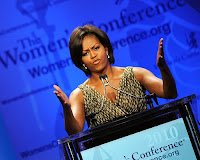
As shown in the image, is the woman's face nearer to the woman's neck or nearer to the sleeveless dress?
the woman's neck

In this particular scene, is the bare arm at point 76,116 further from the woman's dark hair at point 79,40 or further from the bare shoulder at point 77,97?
the woman's dark hair at point 79,40

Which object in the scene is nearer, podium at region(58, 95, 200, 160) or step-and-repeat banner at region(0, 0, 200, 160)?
podium at region(58, 95, 200, 160)

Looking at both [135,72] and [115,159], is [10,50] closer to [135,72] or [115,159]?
[135,72]

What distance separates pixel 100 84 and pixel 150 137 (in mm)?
997

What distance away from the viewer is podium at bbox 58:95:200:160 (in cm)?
156

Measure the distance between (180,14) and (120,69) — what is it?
151cm

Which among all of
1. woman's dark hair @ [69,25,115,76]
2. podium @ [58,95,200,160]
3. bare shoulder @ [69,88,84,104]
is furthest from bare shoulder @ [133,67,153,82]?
podium @ [58,95,200,160]

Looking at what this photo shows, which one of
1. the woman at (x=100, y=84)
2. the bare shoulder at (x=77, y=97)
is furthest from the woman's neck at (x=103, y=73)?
the bare shoulder at (x=77, y=97)

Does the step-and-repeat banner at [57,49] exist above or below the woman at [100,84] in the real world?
above

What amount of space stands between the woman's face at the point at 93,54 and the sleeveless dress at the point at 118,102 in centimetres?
17

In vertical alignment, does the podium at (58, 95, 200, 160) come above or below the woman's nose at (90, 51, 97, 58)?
below

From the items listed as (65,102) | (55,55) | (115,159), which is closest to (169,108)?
(115,159)

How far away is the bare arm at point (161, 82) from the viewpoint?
6.68ft

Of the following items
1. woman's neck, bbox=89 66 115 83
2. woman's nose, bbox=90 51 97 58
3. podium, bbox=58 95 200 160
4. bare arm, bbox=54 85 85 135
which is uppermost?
woman's nose, bbox=90 51 97 58
